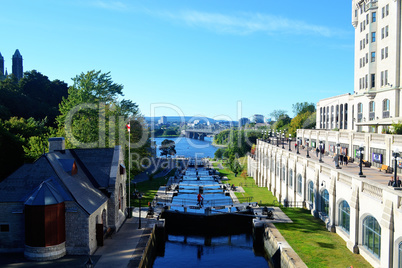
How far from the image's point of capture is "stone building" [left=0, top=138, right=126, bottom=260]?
2119 cm

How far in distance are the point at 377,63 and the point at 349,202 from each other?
2867cm

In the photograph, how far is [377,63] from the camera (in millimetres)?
45656

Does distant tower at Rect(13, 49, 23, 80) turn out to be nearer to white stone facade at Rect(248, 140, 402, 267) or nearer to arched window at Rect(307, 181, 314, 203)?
white stone facade at Rect(248, 140, 402, 267)

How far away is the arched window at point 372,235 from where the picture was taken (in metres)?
20.5

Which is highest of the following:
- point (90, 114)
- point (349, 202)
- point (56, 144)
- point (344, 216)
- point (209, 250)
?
point (90, 114)

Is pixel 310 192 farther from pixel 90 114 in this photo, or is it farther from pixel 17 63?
pixel 17 63

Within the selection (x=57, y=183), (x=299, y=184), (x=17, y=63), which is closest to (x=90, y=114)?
(x=57, y=183)

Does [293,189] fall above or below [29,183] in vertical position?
below

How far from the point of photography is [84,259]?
70.3ft

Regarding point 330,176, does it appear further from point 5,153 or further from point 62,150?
point 5,153

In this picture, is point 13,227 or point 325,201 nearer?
point 13,227

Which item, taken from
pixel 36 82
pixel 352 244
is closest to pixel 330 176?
pixel 352 244

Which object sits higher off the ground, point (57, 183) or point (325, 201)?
point (57, 183)

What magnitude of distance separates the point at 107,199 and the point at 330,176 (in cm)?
1846
